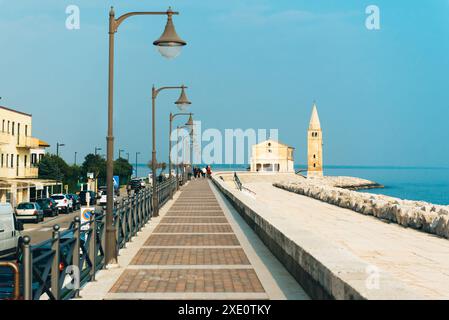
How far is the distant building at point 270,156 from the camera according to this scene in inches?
5672

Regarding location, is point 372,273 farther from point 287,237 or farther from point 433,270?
point 433,270

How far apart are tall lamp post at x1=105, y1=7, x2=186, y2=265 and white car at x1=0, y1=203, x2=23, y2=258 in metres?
6.48

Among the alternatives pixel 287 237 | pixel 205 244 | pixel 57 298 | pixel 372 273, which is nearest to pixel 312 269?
pixel 372 273

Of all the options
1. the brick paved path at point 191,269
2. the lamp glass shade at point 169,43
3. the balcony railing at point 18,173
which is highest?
the lamp glass shade at point 169,43

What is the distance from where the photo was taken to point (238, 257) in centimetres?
1321

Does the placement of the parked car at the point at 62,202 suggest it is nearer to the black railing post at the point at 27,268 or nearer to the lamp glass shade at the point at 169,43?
the lamp glass shade at the point at 169,43

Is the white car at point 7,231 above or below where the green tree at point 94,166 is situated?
below

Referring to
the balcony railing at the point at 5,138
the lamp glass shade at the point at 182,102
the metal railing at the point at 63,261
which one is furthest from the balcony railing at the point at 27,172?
the metal railing at the point at 63,261

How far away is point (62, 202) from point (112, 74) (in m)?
37.1

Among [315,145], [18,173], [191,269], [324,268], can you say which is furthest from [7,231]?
[315,145]

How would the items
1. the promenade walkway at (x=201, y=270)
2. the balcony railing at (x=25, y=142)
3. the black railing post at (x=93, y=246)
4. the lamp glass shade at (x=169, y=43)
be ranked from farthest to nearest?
1. the balcony railing at (x=25, y=142)
2. the lamp glass shade at (x=169, y=43)
3. the black railing post at (x=93, y=246)
4. the promenade walkway at (x=201, y=270)

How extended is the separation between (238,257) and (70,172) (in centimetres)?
8559

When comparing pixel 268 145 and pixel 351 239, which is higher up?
pixel 268 145

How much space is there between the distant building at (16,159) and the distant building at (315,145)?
4142 inches
